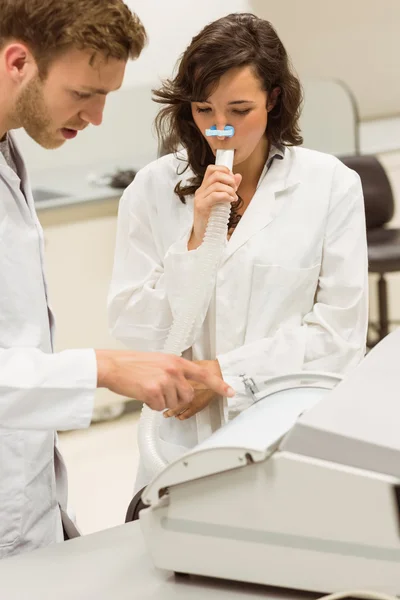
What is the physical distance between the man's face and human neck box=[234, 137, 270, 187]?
45 cm

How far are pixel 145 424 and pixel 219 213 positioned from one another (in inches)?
16.4

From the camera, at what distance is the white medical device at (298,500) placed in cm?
93

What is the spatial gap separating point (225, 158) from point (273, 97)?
21cm

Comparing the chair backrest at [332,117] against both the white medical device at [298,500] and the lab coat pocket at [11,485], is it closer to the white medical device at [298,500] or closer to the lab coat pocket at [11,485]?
the lab coat pocket at [11,485]

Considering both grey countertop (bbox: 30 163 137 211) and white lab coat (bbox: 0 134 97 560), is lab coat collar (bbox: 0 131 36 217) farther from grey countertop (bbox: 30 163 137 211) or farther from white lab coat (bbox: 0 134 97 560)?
grey countertop (bbox: 30 163 137 211)

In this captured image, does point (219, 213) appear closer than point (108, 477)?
Yes

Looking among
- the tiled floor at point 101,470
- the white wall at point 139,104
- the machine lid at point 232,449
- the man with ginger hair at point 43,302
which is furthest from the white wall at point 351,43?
the machine lid at point 232,449

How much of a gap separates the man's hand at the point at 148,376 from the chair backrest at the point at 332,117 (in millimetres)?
2954

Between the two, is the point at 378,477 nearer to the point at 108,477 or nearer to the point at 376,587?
the point at 376,587

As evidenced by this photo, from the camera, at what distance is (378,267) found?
3.30 meters

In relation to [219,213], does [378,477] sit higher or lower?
lower

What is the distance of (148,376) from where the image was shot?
114 centimetres

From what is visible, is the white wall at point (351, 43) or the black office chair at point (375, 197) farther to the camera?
the white wall at point (351, 43)

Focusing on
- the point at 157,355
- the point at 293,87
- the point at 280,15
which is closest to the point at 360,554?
the point at 157,355
